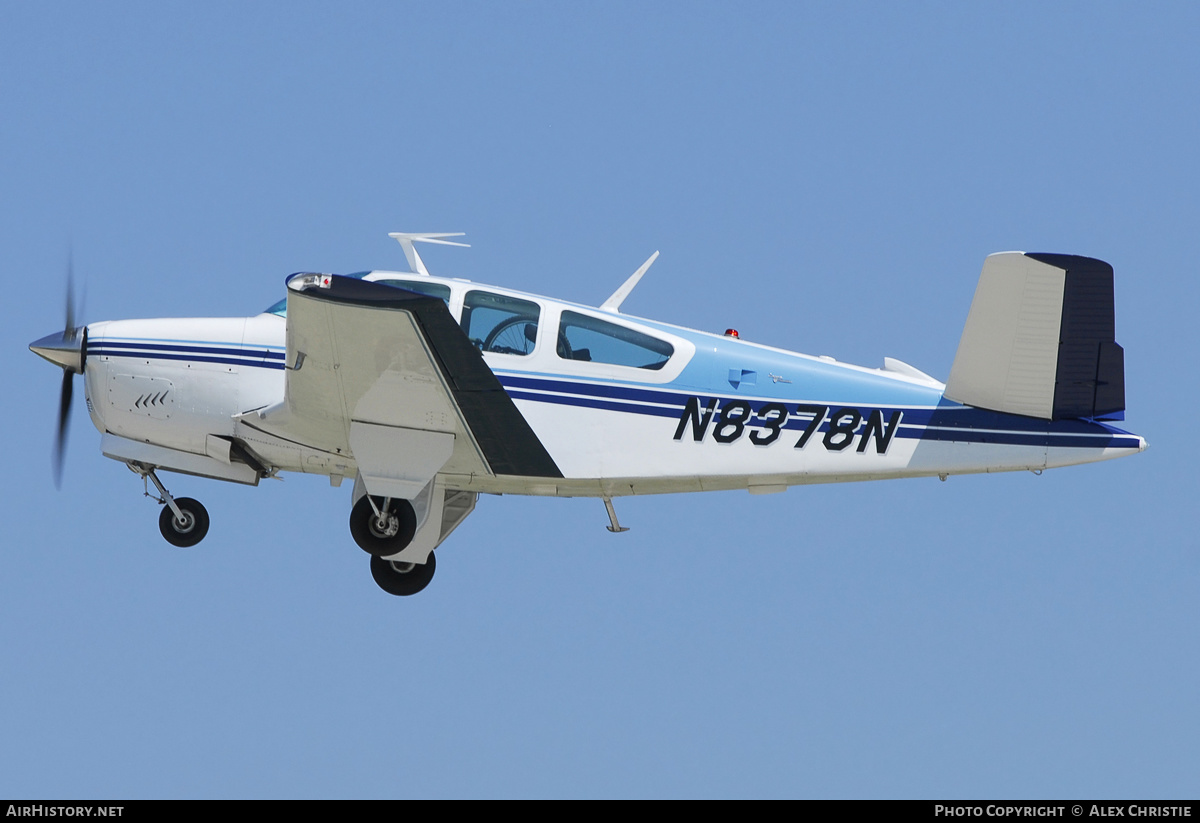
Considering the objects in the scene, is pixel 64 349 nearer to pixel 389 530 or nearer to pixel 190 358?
pixel 190 358

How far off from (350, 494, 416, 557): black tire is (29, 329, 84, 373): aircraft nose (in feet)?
9.59

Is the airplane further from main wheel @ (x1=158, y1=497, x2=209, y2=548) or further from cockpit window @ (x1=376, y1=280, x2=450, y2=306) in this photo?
main wheel @ (x1=158, y1=497, x2=209, y2=548)

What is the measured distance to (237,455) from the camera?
37.9 ft

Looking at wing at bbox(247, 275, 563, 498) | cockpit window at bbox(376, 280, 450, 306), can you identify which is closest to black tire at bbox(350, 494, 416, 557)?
wing at bbox(247, 275, 563, 498)

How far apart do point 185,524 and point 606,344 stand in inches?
163

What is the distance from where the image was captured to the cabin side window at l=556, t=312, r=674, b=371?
10953 mm

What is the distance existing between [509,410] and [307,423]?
5.32 feet

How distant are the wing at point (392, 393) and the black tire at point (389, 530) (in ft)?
1.25

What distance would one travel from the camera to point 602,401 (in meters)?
10.9

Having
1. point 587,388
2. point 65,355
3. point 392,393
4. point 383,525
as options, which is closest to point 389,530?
point 383,525

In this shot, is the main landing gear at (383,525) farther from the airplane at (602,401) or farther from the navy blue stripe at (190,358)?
the navy blue stripe at (190,358)

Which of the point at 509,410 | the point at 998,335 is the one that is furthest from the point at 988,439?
the point at 509,410

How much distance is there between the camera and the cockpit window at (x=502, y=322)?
10.9m

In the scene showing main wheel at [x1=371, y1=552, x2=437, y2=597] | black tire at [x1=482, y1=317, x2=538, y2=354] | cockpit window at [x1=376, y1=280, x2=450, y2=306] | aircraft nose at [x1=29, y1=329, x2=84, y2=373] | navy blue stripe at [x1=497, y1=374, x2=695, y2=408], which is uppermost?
cockpit window at [x1=376, y1=280, x2=450, y2=306]
